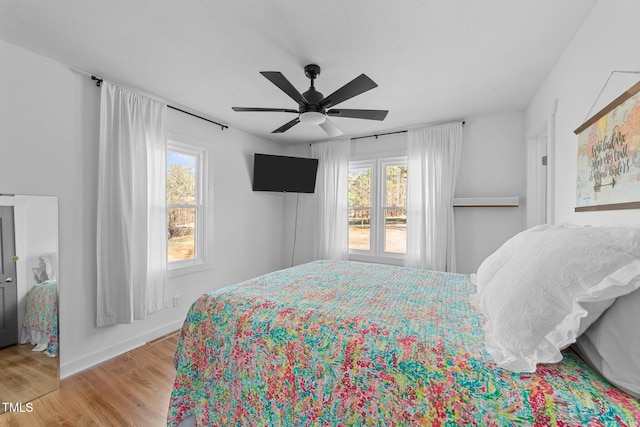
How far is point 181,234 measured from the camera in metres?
3.33

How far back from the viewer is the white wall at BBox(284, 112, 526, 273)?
10.3 feet

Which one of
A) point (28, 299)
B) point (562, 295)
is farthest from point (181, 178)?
point (562, 295)

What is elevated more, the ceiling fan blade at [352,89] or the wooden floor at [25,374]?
the ceiling fan blade at [352,89]

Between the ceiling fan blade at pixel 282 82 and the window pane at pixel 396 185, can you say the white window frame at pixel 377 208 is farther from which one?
the ceiling fan blade at pixel 282 82

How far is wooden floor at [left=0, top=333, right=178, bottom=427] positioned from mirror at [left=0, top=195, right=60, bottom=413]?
0.14 m

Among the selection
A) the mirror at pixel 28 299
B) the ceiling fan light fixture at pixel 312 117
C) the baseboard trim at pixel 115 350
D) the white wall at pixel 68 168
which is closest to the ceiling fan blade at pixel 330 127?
the ceiling fan light fixture at pixel 312 117

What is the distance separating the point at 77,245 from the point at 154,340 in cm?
124

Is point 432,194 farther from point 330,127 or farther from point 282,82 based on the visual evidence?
point 282,82

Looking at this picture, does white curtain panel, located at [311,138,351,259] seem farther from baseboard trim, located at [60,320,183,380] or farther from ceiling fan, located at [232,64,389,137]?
baseboard trim, located at [60,320,183,380]

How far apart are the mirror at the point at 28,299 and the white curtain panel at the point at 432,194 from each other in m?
3.55

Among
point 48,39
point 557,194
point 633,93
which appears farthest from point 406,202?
point 48,39

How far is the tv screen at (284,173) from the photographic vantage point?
4.09 m

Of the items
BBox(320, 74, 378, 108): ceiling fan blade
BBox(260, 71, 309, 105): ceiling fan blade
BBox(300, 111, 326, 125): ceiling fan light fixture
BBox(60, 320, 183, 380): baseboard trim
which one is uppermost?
BBox(260, 71, 309, 105): ceiling fan blade

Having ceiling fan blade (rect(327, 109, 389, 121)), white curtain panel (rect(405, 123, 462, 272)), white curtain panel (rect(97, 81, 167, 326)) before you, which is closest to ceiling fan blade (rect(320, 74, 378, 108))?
ceiling fan blade (rect(327, 109, 389, 121))
